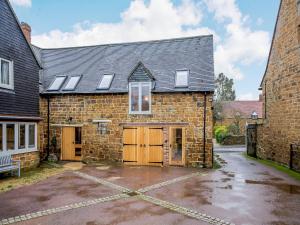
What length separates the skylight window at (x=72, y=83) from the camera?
17544 mm

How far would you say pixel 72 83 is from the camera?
17875 mm

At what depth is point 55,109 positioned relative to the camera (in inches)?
693

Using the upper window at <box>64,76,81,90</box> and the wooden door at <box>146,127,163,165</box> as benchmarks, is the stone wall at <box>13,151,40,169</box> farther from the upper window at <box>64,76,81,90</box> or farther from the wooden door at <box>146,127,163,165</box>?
the wooden door at <box>146,127,163,165</box>

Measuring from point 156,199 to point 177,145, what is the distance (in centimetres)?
687

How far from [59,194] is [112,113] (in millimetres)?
7610

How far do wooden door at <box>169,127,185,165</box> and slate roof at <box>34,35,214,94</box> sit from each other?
2461 millimetres

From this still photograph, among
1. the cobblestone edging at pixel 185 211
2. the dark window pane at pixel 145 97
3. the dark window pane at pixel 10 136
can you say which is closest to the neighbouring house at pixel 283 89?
the dark window pane at pixel 145 97

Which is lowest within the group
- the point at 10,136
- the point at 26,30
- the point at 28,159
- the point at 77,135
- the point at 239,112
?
the point at 28,159

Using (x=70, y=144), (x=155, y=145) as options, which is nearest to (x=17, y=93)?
(x=70, y=144)

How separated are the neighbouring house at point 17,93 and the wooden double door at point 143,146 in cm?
528

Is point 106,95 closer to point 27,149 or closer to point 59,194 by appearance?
point 27,149

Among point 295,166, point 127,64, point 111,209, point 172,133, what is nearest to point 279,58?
point 295,166

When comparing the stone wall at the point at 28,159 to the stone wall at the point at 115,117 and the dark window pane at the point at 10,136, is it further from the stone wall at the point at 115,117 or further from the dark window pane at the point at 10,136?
the stone wall at the point at 115,117

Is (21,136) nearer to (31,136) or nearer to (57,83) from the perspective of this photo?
(31,136)
